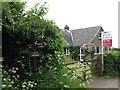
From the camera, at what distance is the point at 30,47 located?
7793 millimetres

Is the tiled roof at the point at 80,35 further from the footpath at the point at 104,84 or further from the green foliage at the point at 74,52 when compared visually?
the footpath at the point at 104,84

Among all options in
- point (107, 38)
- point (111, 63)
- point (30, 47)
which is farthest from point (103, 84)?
point (107, 38)

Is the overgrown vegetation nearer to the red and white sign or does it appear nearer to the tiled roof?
the red and white sign

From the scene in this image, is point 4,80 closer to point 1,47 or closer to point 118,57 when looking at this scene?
point 1,47

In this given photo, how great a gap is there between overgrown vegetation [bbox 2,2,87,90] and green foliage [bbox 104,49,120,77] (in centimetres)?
464

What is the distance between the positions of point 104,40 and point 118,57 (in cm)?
130

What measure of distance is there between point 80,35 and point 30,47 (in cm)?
3037

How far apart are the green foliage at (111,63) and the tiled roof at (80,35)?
22087 millimetres

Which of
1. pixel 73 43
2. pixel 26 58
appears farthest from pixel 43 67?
pixel 73 43

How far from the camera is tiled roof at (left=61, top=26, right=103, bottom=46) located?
35688mm

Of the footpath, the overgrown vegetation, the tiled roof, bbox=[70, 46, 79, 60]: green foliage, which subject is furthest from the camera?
the tiled roof

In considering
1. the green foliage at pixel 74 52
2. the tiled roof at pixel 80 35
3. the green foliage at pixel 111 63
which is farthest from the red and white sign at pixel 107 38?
the tiled roof at pixel 80 35

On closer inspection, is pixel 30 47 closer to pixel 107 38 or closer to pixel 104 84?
pixel 104 84

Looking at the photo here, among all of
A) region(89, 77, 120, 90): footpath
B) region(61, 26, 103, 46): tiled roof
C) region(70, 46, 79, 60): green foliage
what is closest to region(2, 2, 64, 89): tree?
region(89, 77, 120, 90): footpath
